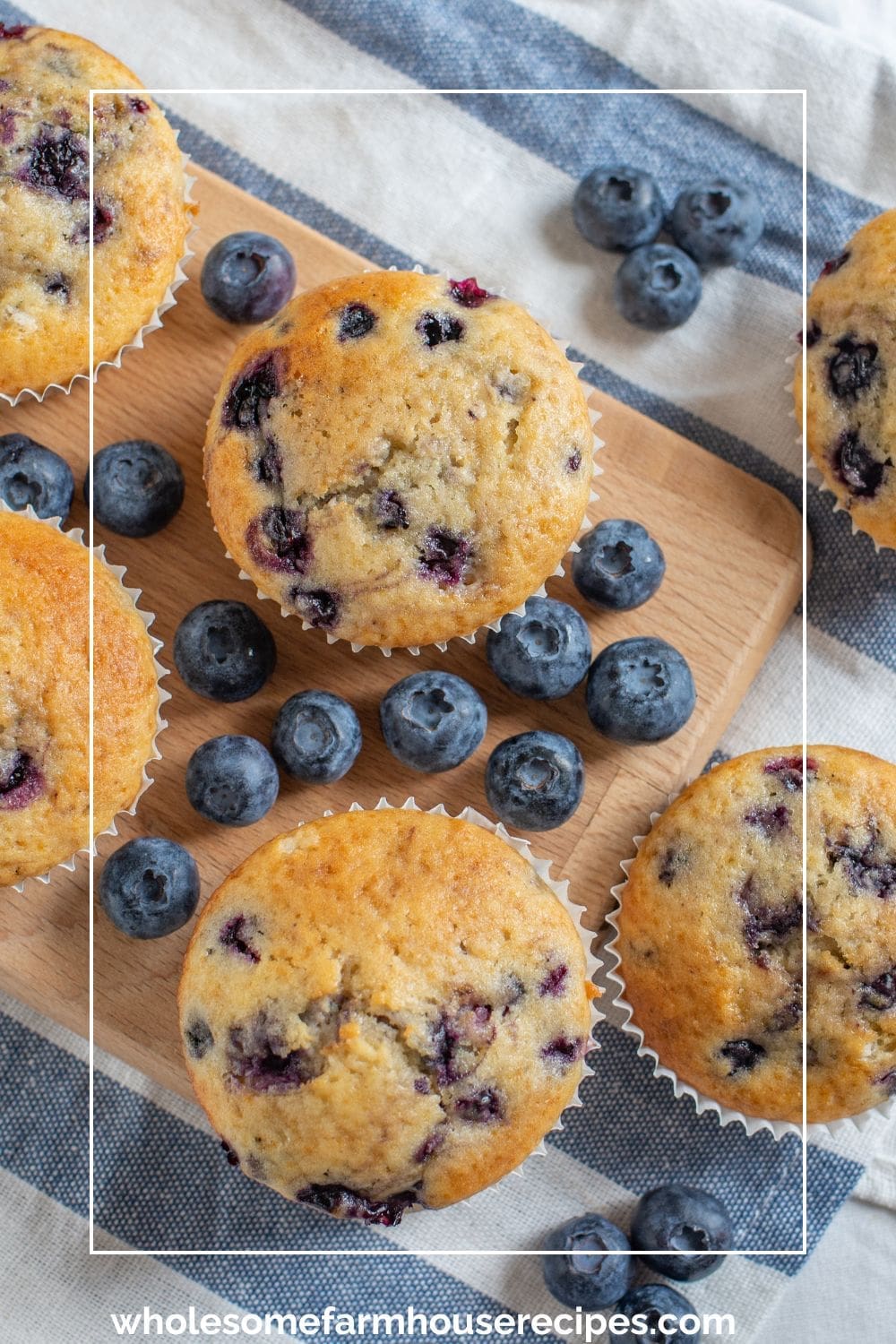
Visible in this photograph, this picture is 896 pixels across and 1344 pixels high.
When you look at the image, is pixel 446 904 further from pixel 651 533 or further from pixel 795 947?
pixel 651 533

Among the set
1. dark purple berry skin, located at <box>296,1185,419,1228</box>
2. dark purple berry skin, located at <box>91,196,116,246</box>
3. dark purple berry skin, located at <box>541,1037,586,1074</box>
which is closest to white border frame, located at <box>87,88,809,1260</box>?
dark purple berry skin, located at <box>91,196,116,246</box>

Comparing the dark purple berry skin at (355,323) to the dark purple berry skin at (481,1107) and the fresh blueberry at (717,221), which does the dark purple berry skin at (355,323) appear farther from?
the dark purple berry skin at (481,1107)

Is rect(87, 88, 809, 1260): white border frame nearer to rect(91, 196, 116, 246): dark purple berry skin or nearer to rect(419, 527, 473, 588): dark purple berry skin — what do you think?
rect(91, 196, 116, 246): dark purple berry skin

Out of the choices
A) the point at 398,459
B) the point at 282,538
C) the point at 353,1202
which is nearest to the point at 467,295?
the point at 398,459

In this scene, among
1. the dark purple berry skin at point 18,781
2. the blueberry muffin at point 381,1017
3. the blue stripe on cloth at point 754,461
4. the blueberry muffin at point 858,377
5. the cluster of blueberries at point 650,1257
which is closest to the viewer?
the blueberry muffin at point 381,1017

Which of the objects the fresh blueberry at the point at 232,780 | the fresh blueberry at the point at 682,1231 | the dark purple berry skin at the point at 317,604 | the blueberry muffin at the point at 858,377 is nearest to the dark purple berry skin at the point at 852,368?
the blueberry muffin at the point at 858,377

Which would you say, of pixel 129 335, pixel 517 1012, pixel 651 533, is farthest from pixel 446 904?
pixel 129 335
